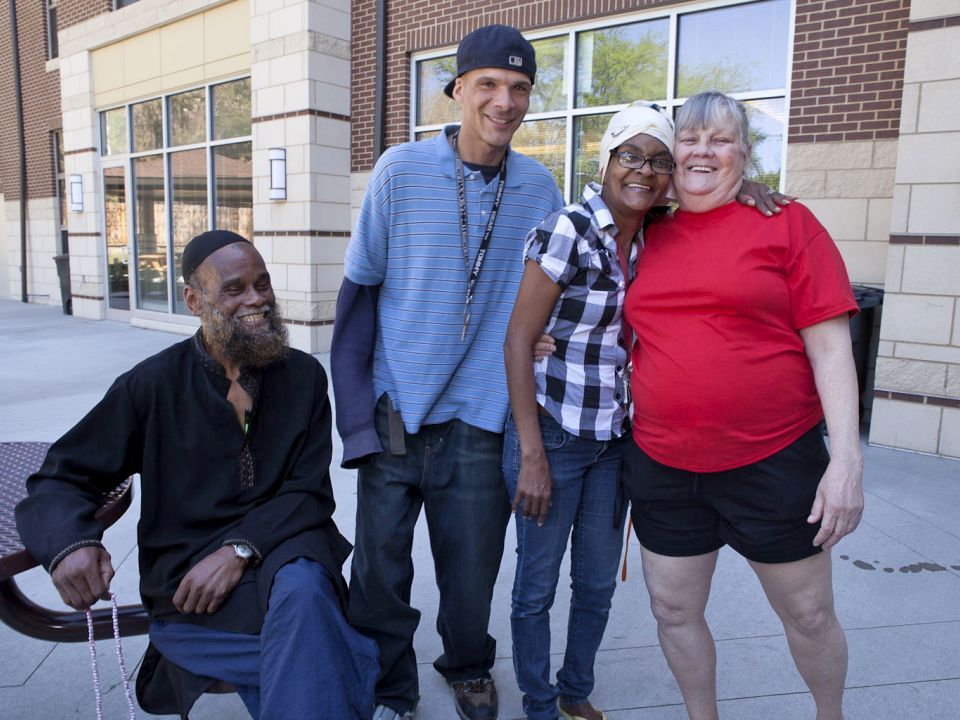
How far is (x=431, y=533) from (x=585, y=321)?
879 millimetres

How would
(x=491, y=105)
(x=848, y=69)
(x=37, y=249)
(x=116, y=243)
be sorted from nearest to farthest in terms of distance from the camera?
(x=491, y=105)
(x=848, y=69)
(x=116, y=243)
(x=37, y=249)

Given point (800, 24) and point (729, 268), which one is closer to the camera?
point (729, 268)

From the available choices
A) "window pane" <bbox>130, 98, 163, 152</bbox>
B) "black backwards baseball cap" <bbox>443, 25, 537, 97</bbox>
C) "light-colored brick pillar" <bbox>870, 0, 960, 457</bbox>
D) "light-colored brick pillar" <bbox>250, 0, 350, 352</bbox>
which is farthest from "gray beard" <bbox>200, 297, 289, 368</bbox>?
"window pane" <bbox>130, 98, 163, 152</bbox>

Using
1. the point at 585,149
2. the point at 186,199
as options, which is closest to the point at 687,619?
the point at 585,149

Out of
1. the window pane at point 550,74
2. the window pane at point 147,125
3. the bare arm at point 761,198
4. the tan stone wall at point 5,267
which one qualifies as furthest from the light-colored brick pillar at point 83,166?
the bare arm at point 761,198

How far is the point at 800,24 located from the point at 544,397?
507 centimetres

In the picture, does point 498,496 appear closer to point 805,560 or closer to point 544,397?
point 544,397

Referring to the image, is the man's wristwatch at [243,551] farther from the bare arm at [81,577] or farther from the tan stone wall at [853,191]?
the tan stone wall at [853,191]

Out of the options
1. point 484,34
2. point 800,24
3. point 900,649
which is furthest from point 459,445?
point 800,24

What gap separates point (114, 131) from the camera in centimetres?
1192

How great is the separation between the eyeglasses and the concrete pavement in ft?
5.70

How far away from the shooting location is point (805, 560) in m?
1.84

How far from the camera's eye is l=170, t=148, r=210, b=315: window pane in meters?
10.5

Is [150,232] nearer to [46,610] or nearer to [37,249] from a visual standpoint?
[37,249]
